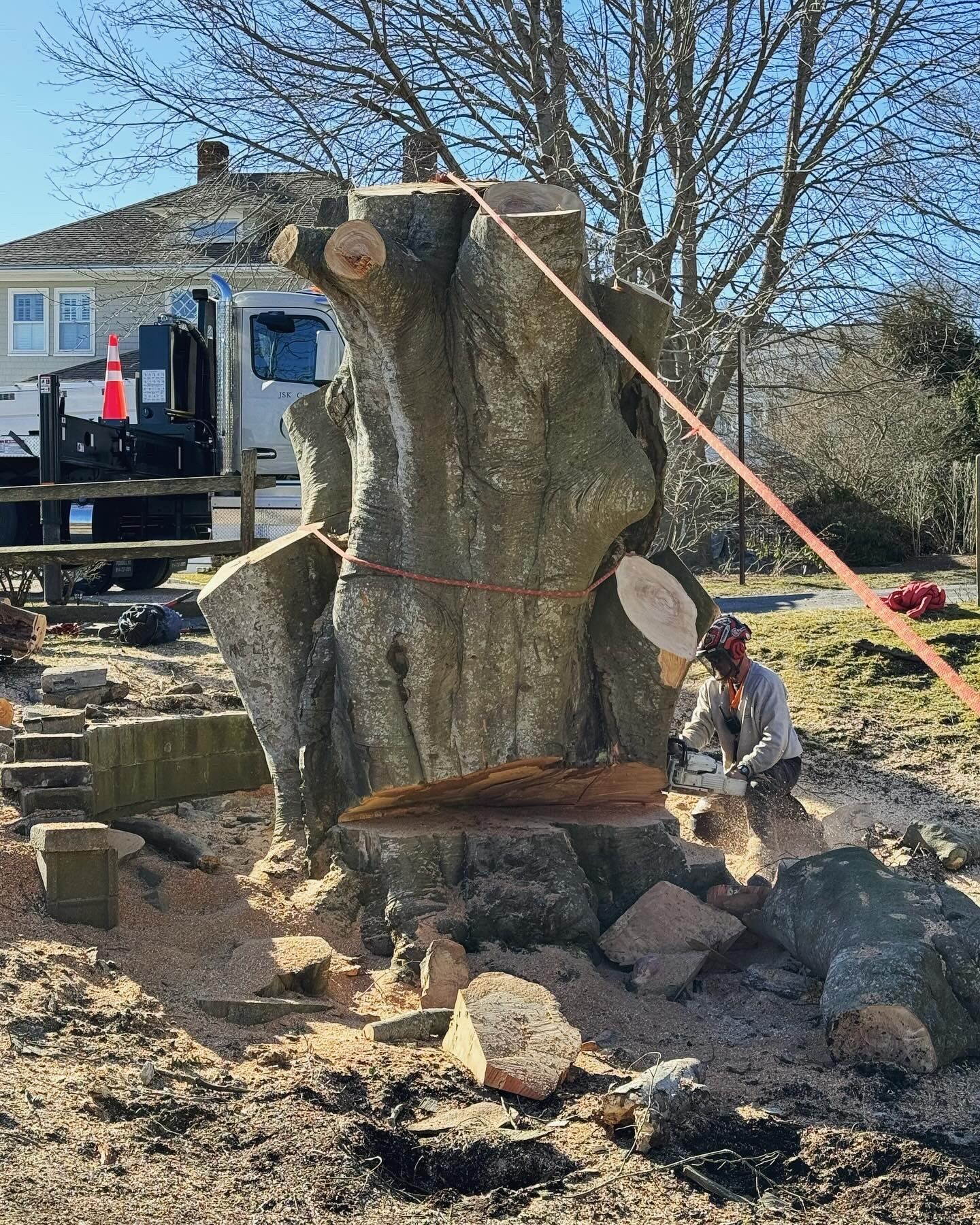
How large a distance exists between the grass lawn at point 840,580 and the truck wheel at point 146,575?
240 inches

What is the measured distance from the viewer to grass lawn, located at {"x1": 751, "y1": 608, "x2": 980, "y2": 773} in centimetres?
837

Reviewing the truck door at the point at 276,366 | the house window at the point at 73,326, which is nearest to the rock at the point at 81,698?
the truck door at the point at 276,366

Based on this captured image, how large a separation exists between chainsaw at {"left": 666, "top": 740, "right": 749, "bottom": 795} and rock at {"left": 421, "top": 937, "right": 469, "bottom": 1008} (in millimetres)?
2017

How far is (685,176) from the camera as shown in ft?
38.8

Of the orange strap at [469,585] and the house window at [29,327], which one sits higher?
the house window at [29,327]

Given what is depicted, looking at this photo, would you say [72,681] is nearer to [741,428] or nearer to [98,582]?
[741,428]

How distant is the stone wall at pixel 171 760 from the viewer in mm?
6129

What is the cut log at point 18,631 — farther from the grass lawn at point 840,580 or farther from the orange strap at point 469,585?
the grass lawn at point 840,580

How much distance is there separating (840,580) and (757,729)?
18.5 feet

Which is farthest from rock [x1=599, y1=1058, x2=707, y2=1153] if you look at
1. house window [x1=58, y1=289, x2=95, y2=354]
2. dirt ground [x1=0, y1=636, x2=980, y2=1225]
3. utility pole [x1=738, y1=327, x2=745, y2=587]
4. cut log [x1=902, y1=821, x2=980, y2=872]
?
house window [x1=58, y1=289, x2=95, y2=354]

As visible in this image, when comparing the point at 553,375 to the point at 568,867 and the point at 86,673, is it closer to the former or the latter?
the point at 568,867

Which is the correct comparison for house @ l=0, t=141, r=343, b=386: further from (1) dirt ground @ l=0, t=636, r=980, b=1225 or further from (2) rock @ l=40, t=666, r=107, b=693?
(1) dirt ground @ l=0, t=636, r=980, b=1225

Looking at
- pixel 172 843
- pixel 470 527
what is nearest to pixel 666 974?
pixel 470 527

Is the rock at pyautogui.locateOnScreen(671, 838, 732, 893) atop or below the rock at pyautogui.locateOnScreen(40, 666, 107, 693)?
below
